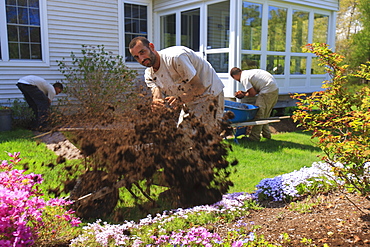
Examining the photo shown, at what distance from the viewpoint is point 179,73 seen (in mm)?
3842

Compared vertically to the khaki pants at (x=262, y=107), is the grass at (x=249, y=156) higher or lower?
lower

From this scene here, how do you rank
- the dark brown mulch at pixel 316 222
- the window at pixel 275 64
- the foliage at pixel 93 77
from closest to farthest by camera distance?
the dark brown mulch at pixel 316 222 < the foliage at pixel 93 77 < the window at pixel 275 64

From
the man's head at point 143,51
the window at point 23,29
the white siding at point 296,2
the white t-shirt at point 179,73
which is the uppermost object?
the white siding at point 296,2

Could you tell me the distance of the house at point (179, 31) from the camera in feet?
31.1

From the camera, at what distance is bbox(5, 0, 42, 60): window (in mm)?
9500

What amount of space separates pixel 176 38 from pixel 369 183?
870 centimetres

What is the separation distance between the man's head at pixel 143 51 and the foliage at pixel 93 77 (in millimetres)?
5682

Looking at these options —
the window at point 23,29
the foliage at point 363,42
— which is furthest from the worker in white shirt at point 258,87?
the foliage at point 363,42

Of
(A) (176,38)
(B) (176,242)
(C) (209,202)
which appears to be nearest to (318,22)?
(A) (176,38)

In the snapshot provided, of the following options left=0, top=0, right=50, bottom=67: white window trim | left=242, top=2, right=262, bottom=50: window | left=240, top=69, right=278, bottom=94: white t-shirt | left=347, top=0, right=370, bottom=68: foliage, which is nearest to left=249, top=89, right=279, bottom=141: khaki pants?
left=240, top=69, right=278, bottom=94: white t-shirt

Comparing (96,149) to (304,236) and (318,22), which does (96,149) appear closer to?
(304,236)

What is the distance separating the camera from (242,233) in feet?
9.17

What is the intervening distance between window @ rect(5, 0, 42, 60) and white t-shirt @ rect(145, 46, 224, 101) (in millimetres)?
6974

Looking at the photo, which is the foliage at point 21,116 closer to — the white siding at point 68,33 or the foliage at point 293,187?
the white siding at point 68,33
